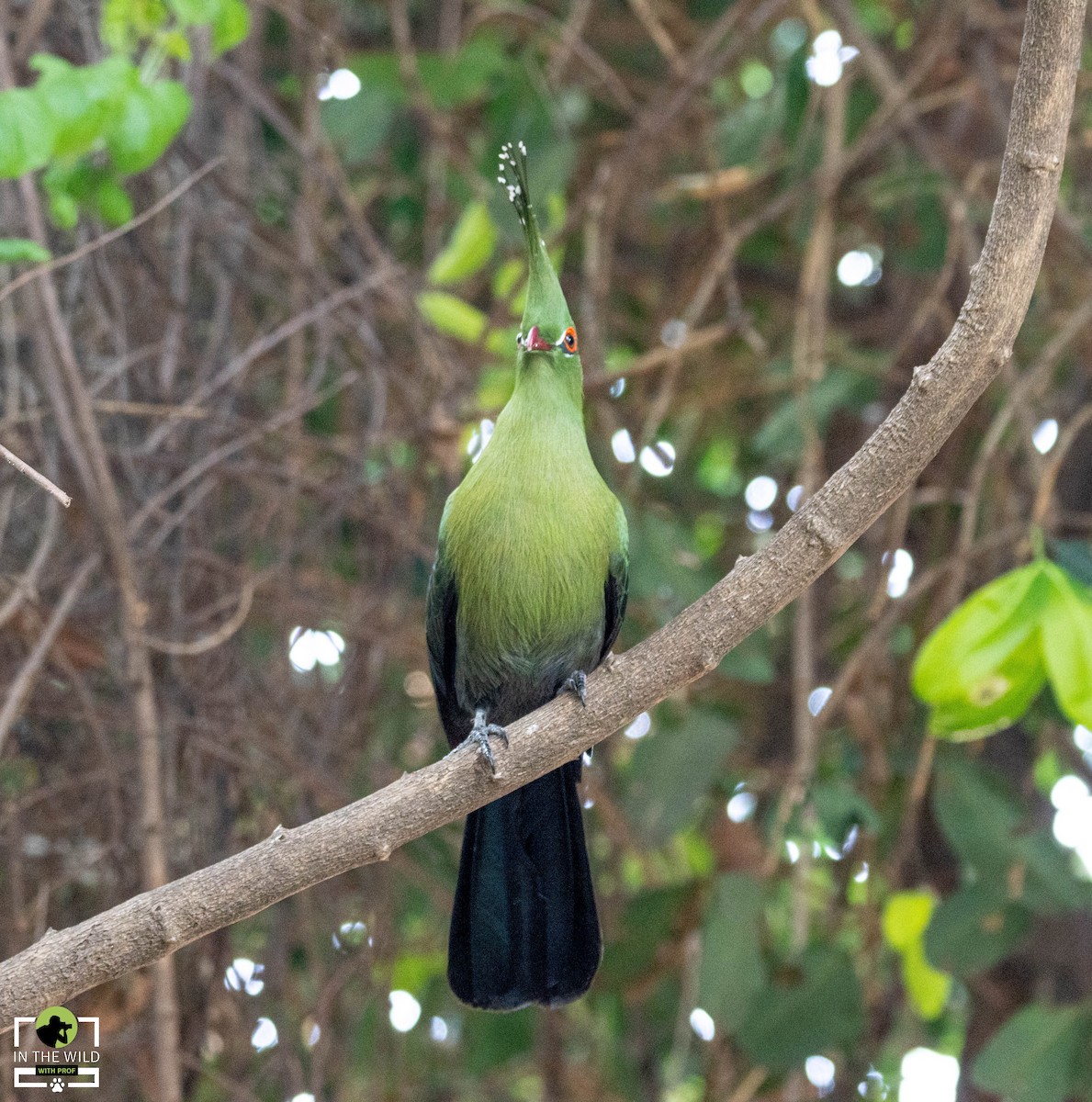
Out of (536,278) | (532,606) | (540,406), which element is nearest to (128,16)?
(536,278)

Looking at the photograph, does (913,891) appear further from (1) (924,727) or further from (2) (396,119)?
(2) (396,119)

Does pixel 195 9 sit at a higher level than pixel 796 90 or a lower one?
lower

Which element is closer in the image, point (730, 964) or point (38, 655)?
point (38, 655)

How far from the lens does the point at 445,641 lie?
2.74m

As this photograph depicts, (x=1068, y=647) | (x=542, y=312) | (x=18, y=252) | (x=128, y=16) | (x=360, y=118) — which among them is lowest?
(x=1068, y=647)

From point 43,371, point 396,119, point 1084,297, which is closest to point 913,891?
point 1084,297

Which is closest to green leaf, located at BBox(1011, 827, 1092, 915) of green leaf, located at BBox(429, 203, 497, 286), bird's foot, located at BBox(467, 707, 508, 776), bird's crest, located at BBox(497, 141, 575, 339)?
bird's foot, located at BBox(467, 707, 508, 776)

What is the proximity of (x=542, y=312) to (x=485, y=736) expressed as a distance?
749 mm

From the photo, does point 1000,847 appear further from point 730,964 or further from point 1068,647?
point 1068,647

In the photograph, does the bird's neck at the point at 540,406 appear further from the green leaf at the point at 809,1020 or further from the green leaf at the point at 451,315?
the green leaf at the point at 809,1020

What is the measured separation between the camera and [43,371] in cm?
262

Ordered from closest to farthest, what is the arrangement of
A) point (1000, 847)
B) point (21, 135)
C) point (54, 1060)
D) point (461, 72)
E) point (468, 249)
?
1. point (21, 135)
2. point (54, 1060)
3. point (1000, 847)
4. point (461, 72)
5. point (468, 249)

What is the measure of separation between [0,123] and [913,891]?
98.1 inches

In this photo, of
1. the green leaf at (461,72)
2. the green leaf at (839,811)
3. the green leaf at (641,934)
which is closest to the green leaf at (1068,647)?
the green leaf at (839,811)
